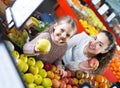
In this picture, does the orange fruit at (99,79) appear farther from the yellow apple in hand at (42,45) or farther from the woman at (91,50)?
the yellow apple in hand at (42,45)

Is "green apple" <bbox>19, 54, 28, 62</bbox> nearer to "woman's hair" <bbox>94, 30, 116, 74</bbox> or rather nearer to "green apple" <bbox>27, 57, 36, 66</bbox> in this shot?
"green apple" <bbox>27, 57, 36, 66</bbox>

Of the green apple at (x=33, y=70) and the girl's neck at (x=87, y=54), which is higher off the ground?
the green apple at (x=33, y=70)

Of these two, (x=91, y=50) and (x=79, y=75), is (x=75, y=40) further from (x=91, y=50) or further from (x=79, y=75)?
(x=79, y=75)

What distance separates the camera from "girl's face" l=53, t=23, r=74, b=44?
7.74 ft

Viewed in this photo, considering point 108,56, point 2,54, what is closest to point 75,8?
point 108,56

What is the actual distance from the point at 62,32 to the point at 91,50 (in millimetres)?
525

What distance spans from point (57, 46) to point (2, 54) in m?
1.35

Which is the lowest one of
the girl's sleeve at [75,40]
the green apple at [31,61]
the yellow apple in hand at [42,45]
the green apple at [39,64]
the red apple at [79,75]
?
the red apple at [79,75]

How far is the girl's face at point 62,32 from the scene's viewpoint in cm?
236

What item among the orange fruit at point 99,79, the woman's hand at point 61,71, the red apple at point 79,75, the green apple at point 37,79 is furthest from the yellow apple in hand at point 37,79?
the orange fruit at point 99,79

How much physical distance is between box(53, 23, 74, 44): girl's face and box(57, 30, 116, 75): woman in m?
0.41

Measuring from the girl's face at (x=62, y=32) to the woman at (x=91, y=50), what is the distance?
1.35 ft

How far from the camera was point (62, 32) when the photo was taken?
2357mm

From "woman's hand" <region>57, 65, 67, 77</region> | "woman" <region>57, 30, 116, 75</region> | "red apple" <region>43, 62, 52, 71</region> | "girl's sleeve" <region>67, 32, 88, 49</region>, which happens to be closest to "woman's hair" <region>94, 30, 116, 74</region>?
"woman" <region>57, 30, 116, 75</region>
